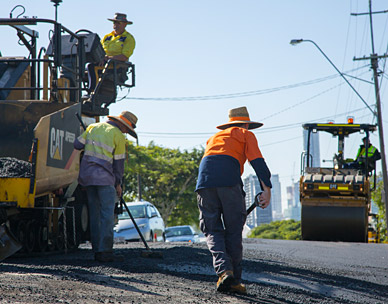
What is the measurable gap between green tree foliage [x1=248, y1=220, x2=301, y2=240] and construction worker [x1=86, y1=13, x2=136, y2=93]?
44.5 metres

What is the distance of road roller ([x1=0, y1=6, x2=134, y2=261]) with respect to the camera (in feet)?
26.6

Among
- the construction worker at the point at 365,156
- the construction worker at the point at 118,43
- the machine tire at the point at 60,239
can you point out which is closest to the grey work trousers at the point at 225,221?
the machine tire at the point at 60,239

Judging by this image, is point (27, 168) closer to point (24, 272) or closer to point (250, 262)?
point (24, 272)

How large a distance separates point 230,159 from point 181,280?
142cm

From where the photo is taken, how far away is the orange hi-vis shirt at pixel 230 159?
6.68m

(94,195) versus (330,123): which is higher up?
(330,123)

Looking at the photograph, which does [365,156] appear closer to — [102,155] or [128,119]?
[128,119]

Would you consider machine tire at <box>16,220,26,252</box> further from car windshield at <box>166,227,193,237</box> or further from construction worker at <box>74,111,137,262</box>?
car windshield at <box>166,227,193,237</box>

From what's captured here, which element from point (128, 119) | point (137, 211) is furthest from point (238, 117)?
point (137, 211)

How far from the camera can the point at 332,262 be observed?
36.7 ft

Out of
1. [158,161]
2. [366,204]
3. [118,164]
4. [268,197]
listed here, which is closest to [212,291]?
[268,197]

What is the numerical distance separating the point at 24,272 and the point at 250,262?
12.1ft

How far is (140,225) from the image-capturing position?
61.0ft

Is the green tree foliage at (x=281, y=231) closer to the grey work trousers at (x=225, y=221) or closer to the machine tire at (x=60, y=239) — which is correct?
the machine tire at (x=60, y=239)
